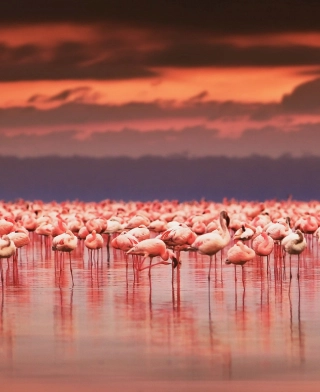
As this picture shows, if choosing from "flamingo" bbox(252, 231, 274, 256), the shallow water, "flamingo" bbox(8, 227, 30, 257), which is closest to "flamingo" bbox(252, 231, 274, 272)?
"flamingo" bbox(252, 231, 274, 256)

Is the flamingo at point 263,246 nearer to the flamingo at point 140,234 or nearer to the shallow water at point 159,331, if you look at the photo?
the shallow water at point 159,331

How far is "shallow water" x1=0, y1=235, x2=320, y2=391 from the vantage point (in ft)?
26.8

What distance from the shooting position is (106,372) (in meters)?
8.31

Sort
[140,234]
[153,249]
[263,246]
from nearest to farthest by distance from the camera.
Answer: [153,249], [263,246], [140,234]

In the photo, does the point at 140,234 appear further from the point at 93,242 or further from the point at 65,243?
the point at 65,243

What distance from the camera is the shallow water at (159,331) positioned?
8.18 m

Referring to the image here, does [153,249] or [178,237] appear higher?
[178,237]

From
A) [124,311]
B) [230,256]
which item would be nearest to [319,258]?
[230,256]

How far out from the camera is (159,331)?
33.4 feet

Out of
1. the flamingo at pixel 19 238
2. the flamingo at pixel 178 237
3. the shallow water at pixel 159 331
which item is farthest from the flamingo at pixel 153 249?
the flamingo at pixel 19 238

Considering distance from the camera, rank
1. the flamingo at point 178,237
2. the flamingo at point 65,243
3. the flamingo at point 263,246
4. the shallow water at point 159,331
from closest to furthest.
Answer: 1. the shallow water at point 159,331
2. the flamingo at point 263,246
3. the flamingo at point 178,237
4. the flamingo at point 65,243

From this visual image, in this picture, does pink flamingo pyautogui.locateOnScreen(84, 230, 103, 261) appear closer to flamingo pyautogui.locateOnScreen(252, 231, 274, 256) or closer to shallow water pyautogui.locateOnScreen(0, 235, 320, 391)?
shallow water pyautogui.locateOnScreen(0, 235, 320, 391)

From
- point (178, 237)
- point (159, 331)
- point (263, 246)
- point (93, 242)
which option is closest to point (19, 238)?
point (93, 242)

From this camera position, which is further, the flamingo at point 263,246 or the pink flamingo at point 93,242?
the pink flamingo at point 93,242
